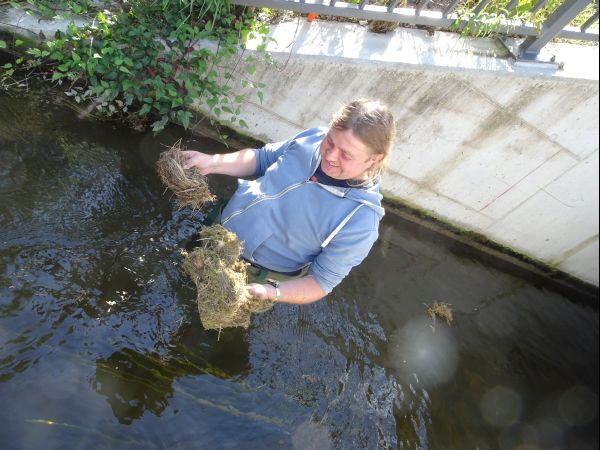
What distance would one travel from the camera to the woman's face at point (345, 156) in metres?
2.45

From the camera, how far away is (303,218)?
2744 millimetres

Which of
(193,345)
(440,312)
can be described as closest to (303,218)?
(193,345)

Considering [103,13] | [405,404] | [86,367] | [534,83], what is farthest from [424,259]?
[103,13]

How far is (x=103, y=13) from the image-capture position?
4016mm

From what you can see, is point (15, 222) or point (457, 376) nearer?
point (15, 222)

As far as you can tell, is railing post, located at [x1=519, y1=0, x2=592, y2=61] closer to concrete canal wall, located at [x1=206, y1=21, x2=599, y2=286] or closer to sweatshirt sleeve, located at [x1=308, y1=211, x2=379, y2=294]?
concrete canal wall, located at [x1=206, y1=21, x2=599, y2=286]

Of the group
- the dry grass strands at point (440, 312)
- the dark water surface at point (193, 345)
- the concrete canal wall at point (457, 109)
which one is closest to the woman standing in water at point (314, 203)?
the dark water surface at point (193, 345)

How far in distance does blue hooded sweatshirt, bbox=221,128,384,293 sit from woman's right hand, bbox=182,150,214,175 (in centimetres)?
26

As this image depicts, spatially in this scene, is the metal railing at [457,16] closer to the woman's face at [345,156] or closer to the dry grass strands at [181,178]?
the dry grass strands at [181,178]

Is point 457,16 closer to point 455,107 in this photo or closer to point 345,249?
point 455,107

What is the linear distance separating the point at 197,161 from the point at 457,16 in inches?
124

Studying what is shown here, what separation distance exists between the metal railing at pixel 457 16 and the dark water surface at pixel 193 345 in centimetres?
194

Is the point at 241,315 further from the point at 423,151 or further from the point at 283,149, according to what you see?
the point at 423,151

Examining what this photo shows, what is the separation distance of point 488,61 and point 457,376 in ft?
10.4
